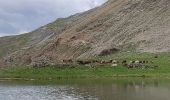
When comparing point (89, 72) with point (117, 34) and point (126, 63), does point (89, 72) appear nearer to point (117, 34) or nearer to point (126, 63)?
point (126, 63)

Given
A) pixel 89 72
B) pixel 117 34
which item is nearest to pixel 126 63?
pixel 89 72

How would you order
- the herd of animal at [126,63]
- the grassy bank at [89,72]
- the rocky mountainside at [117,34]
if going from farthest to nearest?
the rocky mountainside at [117,34] → the herd of animal at [126,63] → the grassy bank at [89,72]

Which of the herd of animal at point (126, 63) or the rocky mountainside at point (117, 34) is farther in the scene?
the rocky mountainside at point (117, 34)

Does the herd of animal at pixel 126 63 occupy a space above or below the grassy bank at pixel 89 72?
above

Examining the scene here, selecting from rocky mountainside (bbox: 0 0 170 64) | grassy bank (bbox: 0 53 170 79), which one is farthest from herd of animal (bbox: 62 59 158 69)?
rocky mountainside (bbox: 0 0 170 64)

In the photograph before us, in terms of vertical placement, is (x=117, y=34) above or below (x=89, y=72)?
above

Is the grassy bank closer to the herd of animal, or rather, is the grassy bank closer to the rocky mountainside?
the herd of animal

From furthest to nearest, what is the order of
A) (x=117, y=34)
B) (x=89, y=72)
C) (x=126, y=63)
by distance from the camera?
(x=117, y=34) < (x=126, y=63) < (x=89, y=72)

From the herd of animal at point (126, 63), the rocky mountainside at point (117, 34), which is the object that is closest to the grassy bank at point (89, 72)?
the herd of animal at point (126, 63)

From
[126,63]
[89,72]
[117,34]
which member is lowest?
[89,72]

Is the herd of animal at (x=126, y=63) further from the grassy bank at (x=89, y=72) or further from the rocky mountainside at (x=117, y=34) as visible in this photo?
the rocky mountainside at (x=117, y=34)

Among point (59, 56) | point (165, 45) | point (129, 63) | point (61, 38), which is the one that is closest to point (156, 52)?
point (165, 45)

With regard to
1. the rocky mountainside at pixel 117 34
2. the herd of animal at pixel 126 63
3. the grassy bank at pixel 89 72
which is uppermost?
the rocky mountainside at pixel 117 34

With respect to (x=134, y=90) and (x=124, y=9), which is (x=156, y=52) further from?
(x=134, y=90)
